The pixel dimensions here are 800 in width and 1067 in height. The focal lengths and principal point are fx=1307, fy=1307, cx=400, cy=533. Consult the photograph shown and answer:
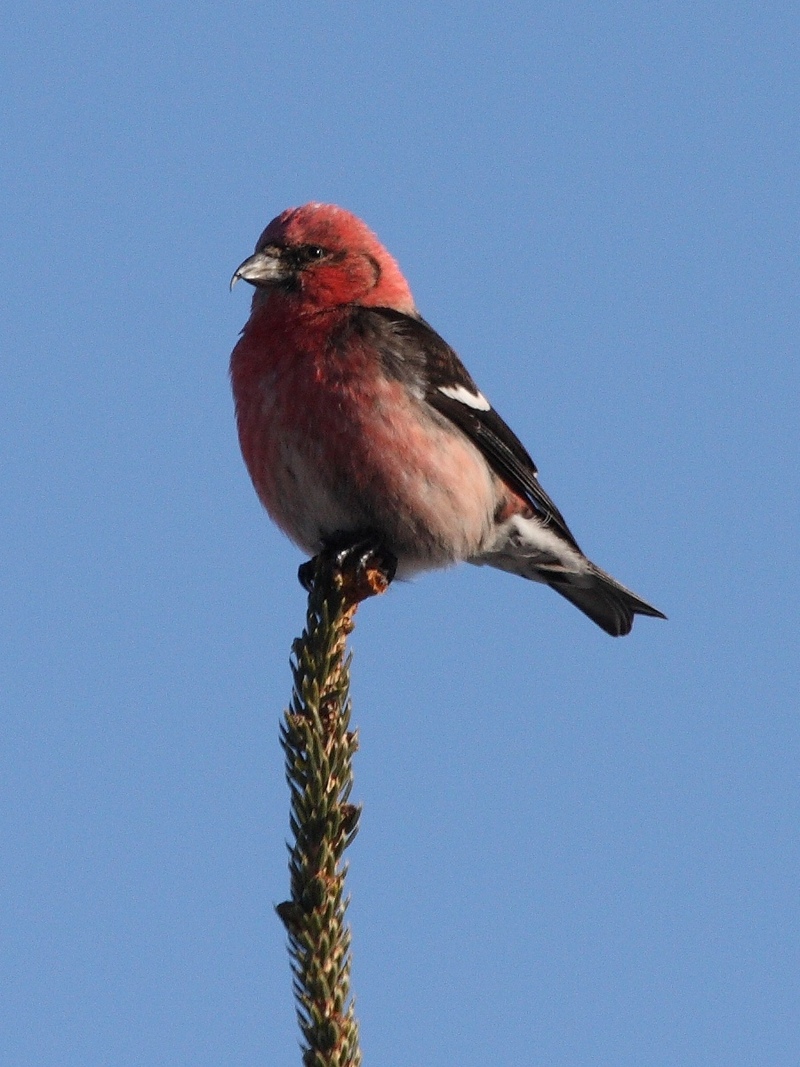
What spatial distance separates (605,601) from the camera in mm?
6285

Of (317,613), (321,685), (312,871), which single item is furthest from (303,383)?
(312,871)

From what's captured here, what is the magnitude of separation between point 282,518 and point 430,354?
94 centimetres

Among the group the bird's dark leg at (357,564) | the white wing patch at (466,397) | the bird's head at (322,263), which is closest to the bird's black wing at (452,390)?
the white wing patch at (466,397)

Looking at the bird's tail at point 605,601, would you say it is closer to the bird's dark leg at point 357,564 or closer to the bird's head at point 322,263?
the bird's dark leg at point 357,564

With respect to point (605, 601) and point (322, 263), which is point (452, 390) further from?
point (605, 601)

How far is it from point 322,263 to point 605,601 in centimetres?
210

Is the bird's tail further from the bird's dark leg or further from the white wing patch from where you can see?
the bird's dark leg

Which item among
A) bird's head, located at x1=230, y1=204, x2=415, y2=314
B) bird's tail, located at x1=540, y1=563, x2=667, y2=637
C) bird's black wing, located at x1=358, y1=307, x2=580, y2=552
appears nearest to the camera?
bird's black wing, located at x1=358, y1=307, x2=580, y2=552

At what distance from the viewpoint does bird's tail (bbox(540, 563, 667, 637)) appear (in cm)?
619

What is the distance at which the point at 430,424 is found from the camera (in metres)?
5.24

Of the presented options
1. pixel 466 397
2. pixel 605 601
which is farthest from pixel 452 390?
pixel 605 601

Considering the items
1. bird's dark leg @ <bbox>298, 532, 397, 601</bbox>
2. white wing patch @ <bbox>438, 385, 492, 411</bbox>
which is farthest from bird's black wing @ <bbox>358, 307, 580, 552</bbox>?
bird's dark leg @ <bbox>298, 532, 397, 601</bbox>

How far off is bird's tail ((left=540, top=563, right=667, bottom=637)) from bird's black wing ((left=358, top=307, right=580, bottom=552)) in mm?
238

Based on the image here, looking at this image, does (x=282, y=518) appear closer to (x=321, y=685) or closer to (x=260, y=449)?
(x=260, y=449)
